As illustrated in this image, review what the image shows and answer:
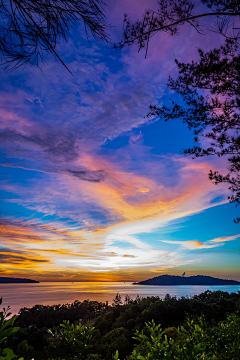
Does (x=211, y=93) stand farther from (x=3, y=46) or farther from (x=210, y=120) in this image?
(x=3, y=46)

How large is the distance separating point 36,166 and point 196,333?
10.0m

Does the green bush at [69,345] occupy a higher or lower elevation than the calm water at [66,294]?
higher

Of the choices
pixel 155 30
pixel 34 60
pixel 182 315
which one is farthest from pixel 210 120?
pixel 182 315

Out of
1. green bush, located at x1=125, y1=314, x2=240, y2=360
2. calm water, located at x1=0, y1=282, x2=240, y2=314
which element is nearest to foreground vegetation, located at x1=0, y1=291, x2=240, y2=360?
green bush, located at x1=125, y1=314, x2=240, y2=360

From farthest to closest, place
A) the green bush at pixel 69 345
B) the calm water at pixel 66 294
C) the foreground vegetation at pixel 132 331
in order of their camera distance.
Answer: the calm water at pixel 66 294
the green bush at pixel 69 345
the foreground vegetation at pixel 132 331

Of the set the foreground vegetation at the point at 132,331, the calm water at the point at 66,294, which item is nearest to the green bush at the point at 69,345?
the foreground vegetation at the point at 132,331

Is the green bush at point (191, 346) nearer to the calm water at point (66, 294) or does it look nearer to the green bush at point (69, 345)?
the green bush at point (69, 345)

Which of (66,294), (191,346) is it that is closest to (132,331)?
(191,346)

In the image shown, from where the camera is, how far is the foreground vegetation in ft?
5.76

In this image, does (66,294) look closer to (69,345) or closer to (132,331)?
(132,331)

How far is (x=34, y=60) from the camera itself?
2.56 metres

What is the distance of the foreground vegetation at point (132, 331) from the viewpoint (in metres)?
1.76

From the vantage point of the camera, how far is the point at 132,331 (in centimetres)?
827

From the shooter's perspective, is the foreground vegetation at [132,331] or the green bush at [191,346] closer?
the green bush at [191,346]
